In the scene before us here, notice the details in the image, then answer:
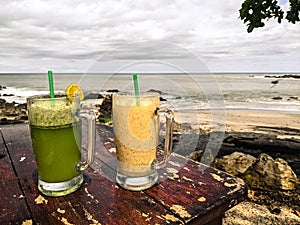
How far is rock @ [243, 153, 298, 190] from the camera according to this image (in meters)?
2.62

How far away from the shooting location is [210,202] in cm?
95

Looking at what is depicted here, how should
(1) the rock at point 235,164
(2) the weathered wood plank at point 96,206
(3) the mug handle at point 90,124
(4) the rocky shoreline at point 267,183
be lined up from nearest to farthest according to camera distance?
(2) the weathered wood plank at point 96,206 → (3) the mug handle at point 90,124 → (4) the rocky shoreline at point 267,183 → (1) the rock at point 235,164

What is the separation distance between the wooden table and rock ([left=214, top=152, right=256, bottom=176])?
1.70 meters

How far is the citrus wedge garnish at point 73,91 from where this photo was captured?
3.02ft

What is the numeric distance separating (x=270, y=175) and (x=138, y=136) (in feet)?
7.17

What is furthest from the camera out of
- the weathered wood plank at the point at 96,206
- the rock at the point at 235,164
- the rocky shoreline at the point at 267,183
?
the rock at the point at 235,164

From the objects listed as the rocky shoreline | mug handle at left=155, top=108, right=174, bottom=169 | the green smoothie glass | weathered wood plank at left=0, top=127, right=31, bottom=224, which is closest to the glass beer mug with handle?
mug handle at left=155, top=108, right=174, bottom=169

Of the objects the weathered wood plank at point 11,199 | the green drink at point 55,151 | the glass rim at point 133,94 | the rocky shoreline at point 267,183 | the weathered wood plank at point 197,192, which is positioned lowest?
the rocky shoreline at point 267,183

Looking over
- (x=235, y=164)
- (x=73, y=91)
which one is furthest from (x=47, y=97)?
(x=235, y=164)

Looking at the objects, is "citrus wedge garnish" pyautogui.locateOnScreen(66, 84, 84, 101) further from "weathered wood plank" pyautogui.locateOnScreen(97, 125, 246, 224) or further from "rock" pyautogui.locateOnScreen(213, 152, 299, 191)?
"rock" pyautogui.locateOnScreen(213, 152, 299, 191)

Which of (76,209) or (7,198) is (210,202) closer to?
(76,209)

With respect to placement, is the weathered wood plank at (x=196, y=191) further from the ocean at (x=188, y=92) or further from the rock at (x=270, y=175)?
the rock at (x=270, y=175)

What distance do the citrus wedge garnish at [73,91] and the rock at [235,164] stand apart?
7.41 ft

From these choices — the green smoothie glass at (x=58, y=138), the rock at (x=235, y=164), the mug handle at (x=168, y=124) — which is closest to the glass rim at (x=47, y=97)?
the green smoothie glass at (x=58, y=138)
